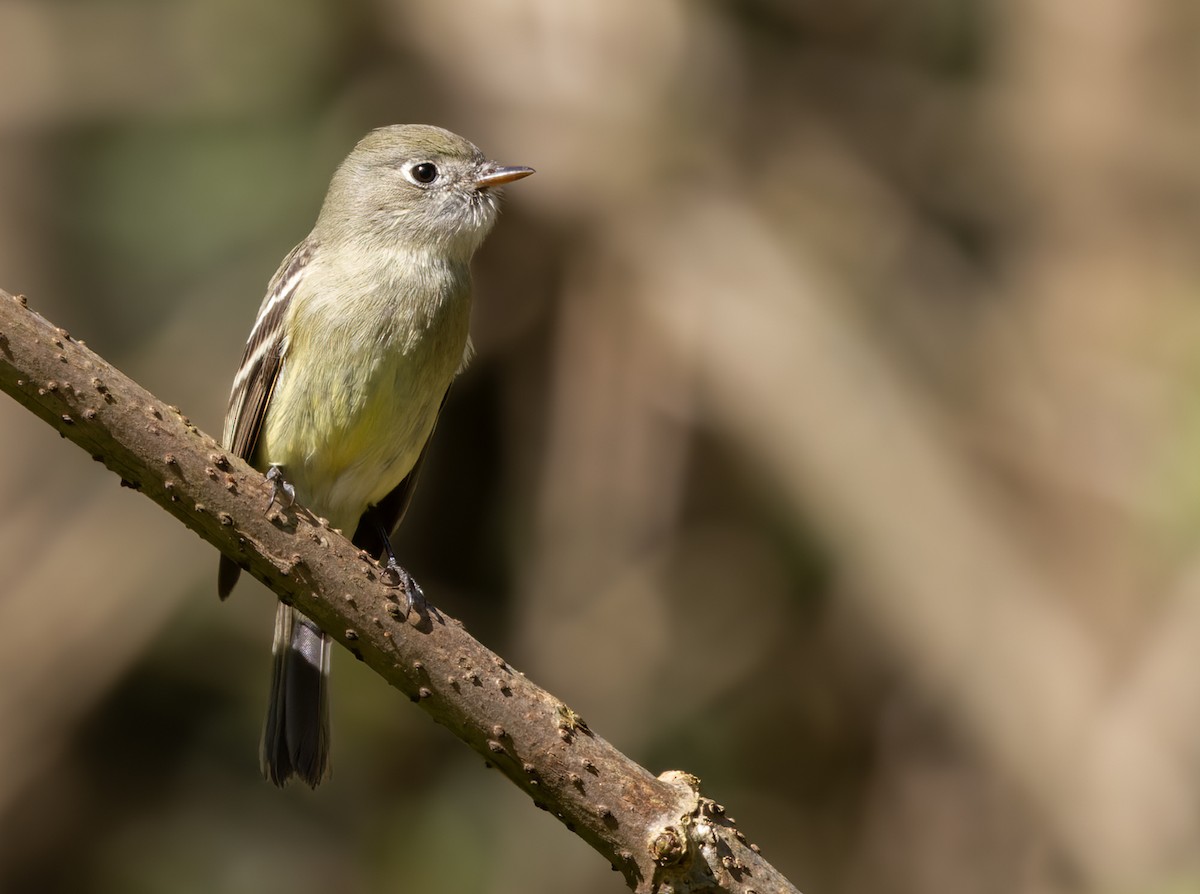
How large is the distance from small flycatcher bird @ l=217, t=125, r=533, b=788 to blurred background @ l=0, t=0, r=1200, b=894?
2382 millimetres

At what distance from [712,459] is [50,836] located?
3.81m

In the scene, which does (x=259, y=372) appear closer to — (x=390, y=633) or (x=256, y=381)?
(x=256, y=381)

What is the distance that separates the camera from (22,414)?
718 centimetres

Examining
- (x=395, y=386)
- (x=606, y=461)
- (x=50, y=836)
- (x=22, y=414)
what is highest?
(x=606, y=461)

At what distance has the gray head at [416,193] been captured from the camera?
4766mm

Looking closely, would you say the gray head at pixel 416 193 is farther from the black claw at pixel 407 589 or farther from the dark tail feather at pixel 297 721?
the dark tail feather at pixel 297 721

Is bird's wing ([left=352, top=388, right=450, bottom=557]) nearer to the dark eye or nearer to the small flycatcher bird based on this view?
the small flycatcher bird

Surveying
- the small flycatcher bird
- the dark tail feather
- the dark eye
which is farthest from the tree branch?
the dark eye

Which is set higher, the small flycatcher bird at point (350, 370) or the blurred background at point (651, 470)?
the blurred background at point (651, 470)

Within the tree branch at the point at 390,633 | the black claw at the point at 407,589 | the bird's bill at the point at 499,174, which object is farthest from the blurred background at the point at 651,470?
the tree branch at the point at 390,633

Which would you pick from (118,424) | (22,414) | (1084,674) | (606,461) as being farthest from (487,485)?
(118,424)

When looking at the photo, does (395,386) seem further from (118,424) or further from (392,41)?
(392,41)

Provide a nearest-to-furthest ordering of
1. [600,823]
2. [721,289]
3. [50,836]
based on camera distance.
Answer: [600,823]
[50,836]
[721,289]

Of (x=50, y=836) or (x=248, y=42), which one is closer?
(x=50, y=836)
